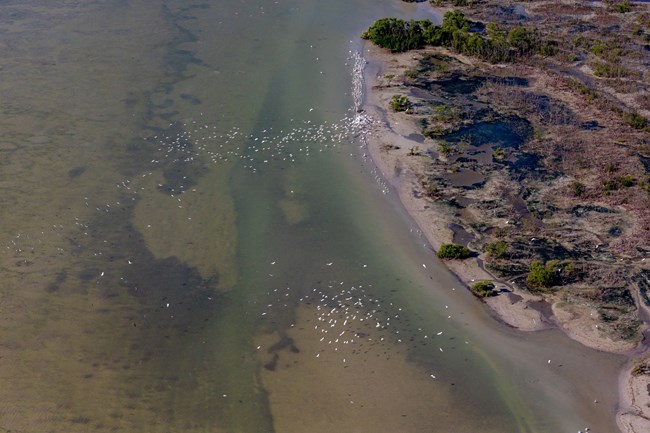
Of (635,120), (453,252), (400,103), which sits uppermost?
(635,120)

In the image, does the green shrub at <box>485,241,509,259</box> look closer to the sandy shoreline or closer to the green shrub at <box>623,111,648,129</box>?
the sandy shoreline

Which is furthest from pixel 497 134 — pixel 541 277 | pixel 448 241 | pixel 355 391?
pixel 355 391

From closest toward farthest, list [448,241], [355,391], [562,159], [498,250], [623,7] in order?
[355,391]
[498,250]
[448,241]
[562,159]
[623,7]

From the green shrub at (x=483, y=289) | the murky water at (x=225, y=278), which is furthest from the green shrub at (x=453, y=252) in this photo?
the green shrub at (x=483, y=289)

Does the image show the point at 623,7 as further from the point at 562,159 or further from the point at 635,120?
the point at 562,159

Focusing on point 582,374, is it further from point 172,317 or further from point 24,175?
point 24,175

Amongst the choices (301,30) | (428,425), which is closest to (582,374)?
(428,425)
